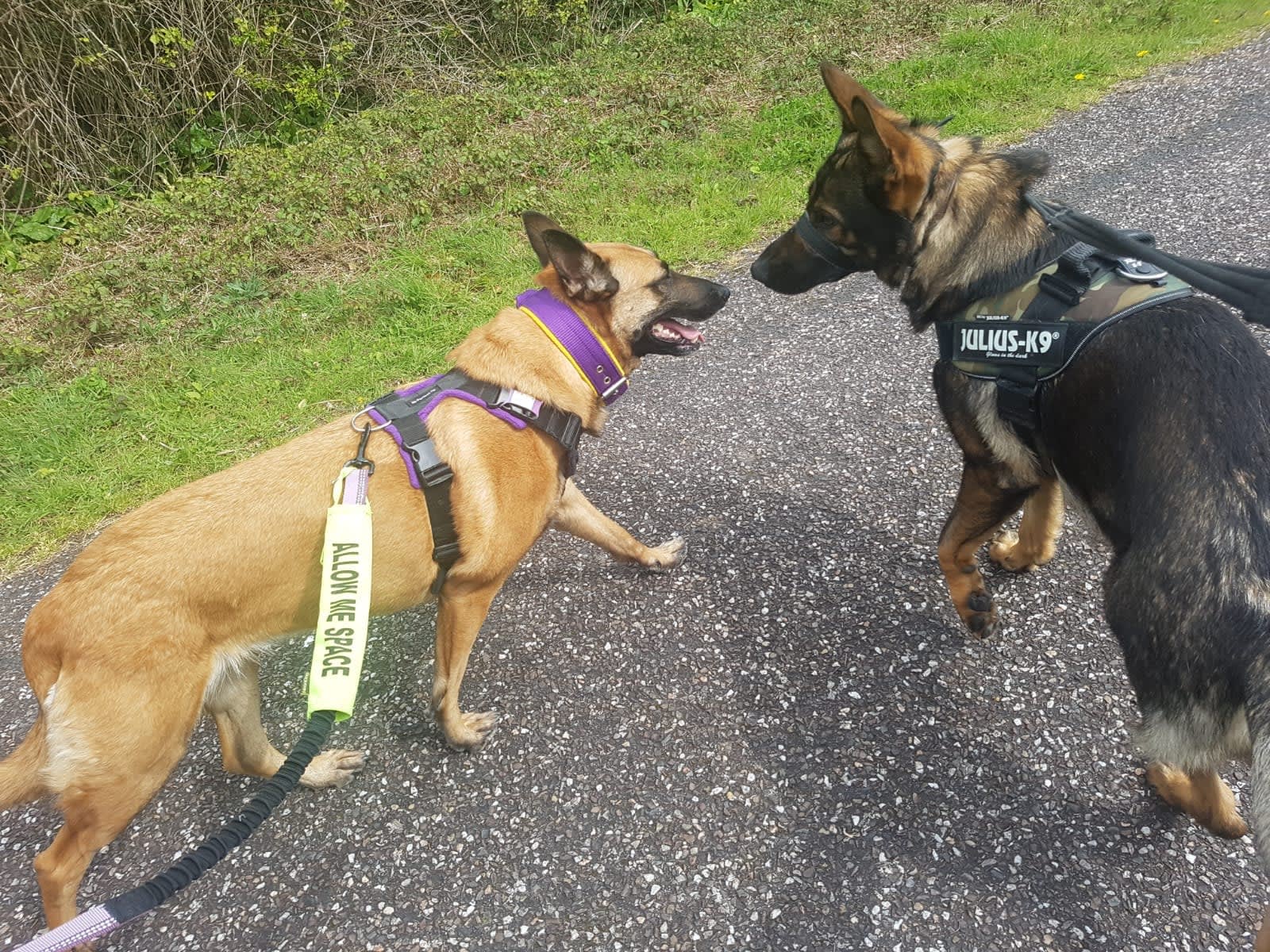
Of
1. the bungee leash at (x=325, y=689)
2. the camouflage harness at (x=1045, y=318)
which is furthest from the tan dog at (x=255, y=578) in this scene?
the camouflage harness at (x=1045, y=318)

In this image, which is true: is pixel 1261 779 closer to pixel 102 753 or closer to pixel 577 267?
pixel 577 267

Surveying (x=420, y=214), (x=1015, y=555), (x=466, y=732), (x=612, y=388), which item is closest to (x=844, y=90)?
(x=612, y=388)

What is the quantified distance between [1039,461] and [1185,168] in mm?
4977

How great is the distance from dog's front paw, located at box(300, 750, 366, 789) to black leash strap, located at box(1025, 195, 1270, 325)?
3.26 m

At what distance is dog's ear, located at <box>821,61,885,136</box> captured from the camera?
8.13ft

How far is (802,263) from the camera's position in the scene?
3.23 m

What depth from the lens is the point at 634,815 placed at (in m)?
2.56

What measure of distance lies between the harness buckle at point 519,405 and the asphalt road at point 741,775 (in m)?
1.10

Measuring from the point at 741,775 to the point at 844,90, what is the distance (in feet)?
7.96

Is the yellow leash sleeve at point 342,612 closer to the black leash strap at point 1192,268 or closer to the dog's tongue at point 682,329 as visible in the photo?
the dog's tongue at point 682,329

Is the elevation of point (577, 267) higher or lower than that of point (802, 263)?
higher

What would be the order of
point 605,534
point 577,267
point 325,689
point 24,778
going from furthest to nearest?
point 605,534
point 577,267
point 24,778
point 325,689

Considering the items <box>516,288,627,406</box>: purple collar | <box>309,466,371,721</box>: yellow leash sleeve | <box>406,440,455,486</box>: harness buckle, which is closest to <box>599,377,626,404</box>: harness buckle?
<box>516,288,627,406</box>: purple collar

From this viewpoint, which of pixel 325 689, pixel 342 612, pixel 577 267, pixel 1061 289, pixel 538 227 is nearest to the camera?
pixel 325 689
